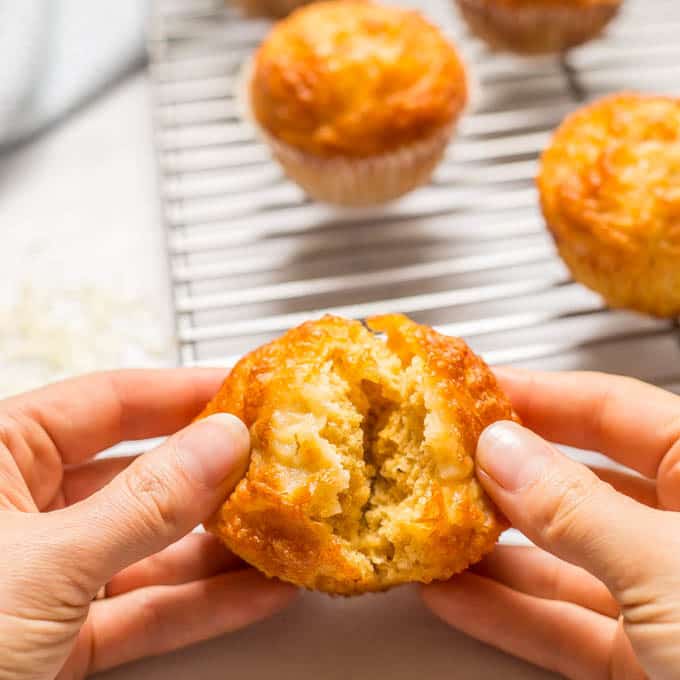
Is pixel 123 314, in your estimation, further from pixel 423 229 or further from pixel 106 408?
pixel 423 229

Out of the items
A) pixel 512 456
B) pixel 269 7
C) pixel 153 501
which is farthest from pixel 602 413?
pixel 269 7

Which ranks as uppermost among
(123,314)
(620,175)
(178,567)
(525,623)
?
(620,175)

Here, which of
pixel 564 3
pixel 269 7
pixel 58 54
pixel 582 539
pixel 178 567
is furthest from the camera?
pixel 269 7

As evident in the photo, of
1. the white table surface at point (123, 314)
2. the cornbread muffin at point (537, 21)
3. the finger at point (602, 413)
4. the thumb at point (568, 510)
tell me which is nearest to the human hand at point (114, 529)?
the white table surface at point (123, 314)

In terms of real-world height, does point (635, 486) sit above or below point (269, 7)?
below

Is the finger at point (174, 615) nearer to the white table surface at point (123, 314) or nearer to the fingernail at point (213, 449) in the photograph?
the white table surface at point (123, 314)

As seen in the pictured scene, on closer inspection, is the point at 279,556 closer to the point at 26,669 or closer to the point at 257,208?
the point at 26,669

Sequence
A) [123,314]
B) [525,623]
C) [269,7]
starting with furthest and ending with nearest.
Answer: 1. [269,7]
2. [123,314]
3. [525,623]

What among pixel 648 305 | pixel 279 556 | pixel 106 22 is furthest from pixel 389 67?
pixel 279 556
